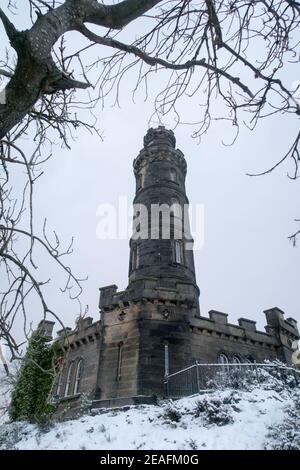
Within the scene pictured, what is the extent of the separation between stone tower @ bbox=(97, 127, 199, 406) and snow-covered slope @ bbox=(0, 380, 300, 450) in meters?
1.88

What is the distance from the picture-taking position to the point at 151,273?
19141mm

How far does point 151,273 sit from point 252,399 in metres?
9.15

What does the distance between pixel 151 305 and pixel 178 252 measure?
5442mm

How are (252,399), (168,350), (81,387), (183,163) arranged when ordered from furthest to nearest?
(183,163) → (81,387) → (168,350) → (252,399)

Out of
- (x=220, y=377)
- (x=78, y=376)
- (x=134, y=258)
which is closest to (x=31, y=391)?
(x=78, y=376)

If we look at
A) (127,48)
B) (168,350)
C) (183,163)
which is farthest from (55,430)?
(183,163)

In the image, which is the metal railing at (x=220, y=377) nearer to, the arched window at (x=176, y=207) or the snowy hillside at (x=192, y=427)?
the snowy hillside at (x=192, y=427)

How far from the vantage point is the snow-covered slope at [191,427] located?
8875 mm

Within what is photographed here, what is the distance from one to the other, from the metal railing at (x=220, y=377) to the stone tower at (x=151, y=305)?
1.94 ft

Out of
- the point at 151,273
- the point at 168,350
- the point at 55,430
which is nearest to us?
the point at 55,430

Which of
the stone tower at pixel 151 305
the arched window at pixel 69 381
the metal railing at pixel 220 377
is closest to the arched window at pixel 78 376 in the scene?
the arched window at pixel 69 381

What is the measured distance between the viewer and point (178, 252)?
67.8 ft

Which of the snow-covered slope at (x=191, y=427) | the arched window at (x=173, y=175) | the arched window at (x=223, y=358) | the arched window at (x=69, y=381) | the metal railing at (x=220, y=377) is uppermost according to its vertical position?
the arched window at (x=173, y=175)
